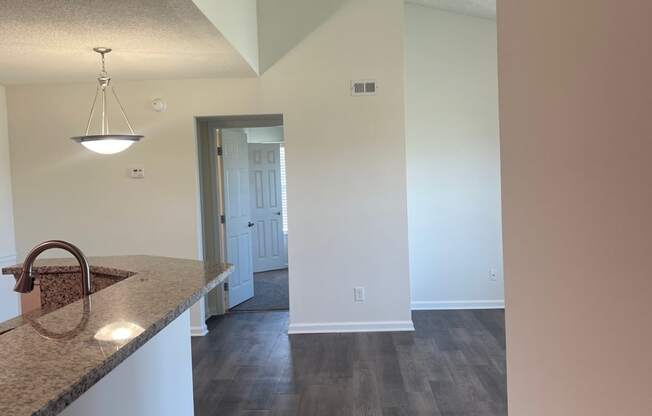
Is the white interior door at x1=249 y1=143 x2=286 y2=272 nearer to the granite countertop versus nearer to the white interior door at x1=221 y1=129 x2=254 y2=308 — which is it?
the white interior door at x1=221 y1=129 x2=254 y2=308

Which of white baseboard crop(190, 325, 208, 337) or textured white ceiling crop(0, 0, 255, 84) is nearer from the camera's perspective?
textured white ceiling crop(0, 0, 255, 84)

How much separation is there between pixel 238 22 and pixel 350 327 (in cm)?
281

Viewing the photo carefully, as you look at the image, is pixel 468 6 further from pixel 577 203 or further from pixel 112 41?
pixel 577 203

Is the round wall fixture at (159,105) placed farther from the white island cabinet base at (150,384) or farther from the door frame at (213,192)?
the white island cabinet base at (150,384)

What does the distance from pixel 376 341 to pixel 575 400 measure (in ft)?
10.8

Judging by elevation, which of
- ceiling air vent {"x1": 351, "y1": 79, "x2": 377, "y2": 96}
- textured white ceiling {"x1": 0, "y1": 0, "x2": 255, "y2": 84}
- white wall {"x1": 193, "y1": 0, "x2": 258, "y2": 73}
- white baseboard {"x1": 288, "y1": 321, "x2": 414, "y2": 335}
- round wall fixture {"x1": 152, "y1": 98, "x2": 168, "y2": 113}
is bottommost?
white baseboard {"x1": 288, "y1": 321, "x2": 414, "y2": 335}

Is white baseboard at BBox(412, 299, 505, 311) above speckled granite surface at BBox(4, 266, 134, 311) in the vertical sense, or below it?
below

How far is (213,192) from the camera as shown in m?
5.41

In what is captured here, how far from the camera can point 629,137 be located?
0.97 metres

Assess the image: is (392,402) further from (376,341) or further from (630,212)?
(630,212)

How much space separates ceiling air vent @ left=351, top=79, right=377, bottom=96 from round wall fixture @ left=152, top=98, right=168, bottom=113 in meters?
1.70

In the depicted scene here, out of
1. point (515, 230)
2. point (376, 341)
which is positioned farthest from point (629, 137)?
point (376, 341)

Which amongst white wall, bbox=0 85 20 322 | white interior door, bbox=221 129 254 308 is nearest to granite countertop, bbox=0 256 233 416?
white wall, bbox=0 85 20 322

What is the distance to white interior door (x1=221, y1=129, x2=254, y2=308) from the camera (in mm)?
5555
